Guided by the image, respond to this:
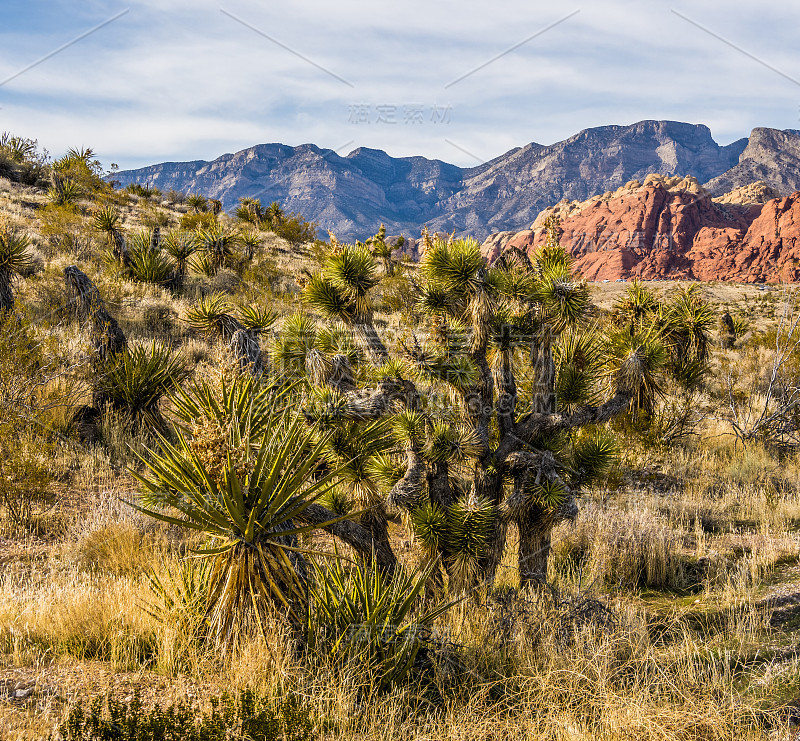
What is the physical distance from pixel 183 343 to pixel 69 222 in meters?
8.43

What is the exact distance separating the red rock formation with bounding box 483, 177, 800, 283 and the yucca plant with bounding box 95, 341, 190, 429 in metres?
93.8

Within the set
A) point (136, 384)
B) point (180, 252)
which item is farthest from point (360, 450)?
point (180, 252)

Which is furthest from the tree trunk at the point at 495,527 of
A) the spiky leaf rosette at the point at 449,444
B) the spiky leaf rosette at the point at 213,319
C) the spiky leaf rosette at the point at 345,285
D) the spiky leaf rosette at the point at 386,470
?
the spiky leaf rosette at the point at 213,319

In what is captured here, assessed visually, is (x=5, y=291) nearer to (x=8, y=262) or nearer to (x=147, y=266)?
(x=8, y=262)

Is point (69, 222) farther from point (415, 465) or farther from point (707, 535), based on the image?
point (707, 535)

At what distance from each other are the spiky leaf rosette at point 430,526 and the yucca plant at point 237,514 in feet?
4.53

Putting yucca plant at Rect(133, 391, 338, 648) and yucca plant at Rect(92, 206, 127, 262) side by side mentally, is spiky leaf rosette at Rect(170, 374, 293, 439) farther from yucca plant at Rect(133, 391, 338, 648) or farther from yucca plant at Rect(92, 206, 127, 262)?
yucca plant at Rect(92, 206, 127, 262)

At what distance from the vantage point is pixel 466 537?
424 centimetres

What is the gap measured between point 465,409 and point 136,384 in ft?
17.0

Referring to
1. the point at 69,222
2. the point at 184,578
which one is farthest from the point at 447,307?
the point at 69,222

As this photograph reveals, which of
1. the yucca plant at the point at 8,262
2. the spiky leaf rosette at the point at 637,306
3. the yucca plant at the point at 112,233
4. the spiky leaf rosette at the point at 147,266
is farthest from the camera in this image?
the yucca plant at the point at 112,233

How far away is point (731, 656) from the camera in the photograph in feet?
12.3

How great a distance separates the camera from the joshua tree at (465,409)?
14.1 feet

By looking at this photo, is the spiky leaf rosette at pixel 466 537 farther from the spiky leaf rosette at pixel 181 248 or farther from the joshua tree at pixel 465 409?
the spiky leaf rosette at pixel 181 248
